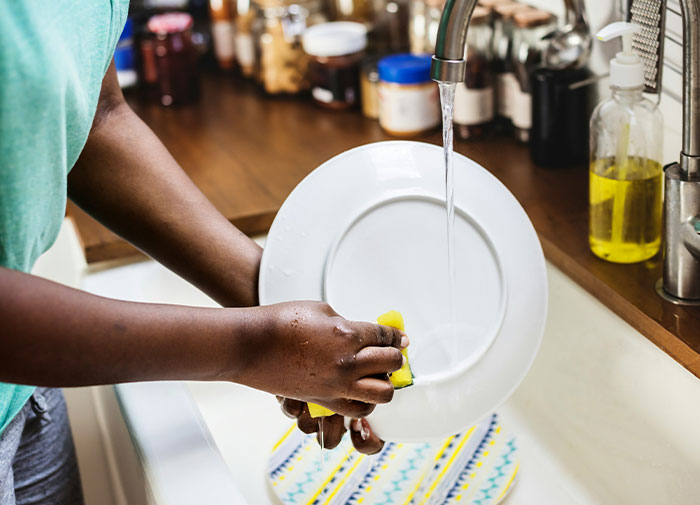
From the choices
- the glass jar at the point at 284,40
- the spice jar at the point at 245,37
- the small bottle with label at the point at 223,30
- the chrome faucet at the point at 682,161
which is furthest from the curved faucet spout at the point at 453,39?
the small bottle with label at the point at 223,30

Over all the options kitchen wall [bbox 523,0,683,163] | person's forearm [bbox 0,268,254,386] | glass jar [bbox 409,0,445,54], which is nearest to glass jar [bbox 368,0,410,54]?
glass jar [bbox 409,0,445,54]

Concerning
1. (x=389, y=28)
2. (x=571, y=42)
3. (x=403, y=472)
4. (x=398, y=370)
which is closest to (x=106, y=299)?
(x=398, y=370)

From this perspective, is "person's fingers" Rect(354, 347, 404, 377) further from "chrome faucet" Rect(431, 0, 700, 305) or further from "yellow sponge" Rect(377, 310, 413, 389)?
"chrome faucet" Rect(431, 0, 700, 305)

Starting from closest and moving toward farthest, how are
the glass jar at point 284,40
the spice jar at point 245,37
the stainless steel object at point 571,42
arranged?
the stainless steel object at point 571,42 → the glass jar at point 284,40 → the spice jar at point 245,37

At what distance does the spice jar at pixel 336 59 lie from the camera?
4.82 feet

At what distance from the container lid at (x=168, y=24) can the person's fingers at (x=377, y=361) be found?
42.6 inches

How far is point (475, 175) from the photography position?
0.81 meters

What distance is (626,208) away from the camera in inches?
36.1

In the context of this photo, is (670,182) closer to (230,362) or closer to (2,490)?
(230,362)

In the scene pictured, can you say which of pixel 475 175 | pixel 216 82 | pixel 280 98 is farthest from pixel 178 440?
pixel 216 82

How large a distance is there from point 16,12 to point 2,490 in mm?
402

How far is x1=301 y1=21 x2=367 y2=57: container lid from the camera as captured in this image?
1466 mm

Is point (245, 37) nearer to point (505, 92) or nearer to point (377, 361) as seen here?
point (505, 92)

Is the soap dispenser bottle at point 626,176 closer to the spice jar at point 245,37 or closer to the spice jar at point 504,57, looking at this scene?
the spice jar at point 504,57
